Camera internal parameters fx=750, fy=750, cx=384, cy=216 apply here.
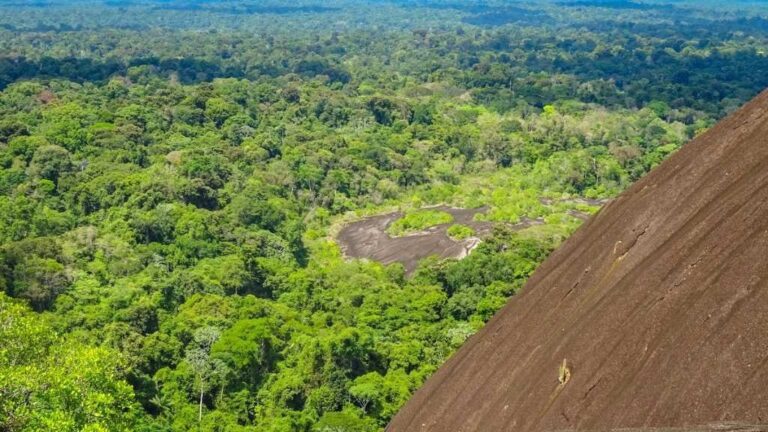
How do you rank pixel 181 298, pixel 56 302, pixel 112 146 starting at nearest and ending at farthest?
1. pixel 56 302
2. pixel 181 298
3. pixel 112 146

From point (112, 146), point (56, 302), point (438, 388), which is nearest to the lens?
point (438, 388)

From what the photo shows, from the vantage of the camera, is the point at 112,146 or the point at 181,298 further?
the point at 112,146

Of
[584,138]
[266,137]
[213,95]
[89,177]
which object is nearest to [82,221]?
[89,177]

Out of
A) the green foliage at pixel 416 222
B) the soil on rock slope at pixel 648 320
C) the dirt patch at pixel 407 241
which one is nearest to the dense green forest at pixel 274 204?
the green foliage at pixel 416 222

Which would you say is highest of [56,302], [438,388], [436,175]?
[438,388]

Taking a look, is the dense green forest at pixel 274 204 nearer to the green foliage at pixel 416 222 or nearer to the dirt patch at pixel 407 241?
the green foliage at pixel 416 222

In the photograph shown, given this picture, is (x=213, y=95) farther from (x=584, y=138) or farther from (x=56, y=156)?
(x=584, y=138)

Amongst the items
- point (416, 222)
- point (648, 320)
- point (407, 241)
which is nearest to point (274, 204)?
point (407, 241)

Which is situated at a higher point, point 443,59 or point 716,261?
point 716,261

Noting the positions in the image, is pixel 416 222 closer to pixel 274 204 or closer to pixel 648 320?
pixel 274 204
